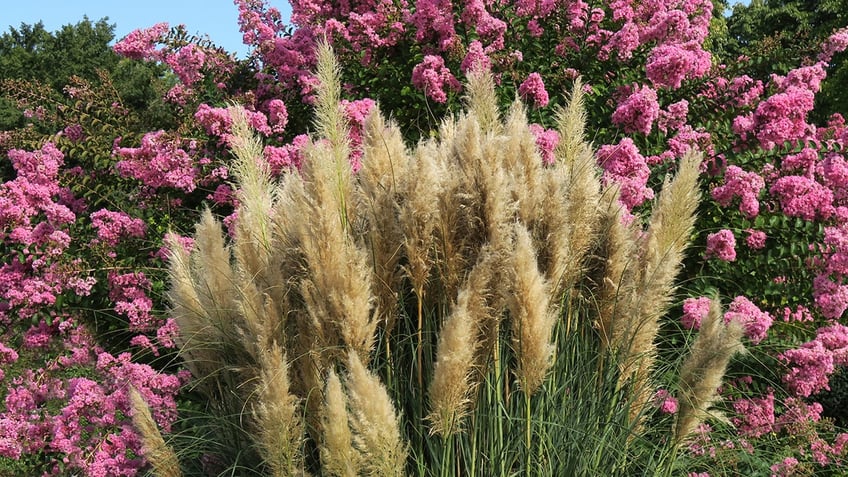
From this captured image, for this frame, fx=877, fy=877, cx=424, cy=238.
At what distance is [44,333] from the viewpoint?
5031 mm

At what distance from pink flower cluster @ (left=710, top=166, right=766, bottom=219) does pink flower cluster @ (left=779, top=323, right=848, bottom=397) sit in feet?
2.40

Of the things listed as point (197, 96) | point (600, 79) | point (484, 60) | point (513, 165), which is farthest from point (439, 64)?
point (513, 165)

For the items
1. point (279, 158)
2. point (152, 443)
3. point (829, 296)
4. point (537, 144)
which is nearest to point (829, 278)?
point (829, 296)

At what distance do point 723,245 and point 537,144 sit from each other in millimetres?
1055

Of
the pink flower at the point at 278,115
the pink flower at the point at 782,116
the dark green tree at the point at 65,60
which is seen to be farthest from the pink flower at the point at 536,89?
the dark green tree at the point at 65,60

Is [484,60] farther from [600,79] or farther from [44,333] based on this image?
[44,333]

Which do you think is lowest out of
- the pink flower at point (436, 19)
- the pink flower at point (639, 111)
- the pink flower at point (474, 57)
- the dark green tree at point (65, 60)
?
the pink flower at point (639, 111)

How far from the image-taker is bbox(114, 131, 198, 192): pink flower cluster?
506 cm

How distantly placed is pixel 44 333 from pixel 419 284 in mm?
3102

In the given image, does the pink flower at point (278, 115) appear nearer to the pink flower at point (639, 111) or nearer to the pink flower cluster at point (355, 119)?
the pink flower cluster at point (355, 119)

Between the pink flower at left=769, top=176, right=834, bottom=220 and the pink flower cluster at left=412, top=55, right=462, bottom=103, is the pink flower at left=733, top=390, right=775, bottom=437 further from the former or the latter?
the pink flower cluster at left=412, top=55, right=462, bottom=103

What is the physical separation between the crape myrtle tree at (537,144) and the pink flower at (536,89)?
23 millimetres

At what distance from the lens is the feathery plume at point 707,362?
8.73 feet

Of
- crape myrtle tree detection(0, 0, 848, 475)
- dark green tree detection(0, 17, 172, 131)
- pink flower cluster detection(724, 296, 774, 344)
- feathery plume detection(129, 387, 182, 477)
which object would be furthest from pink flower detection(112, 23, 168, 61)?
dark green tree detection(0, 17, 172, 131)
